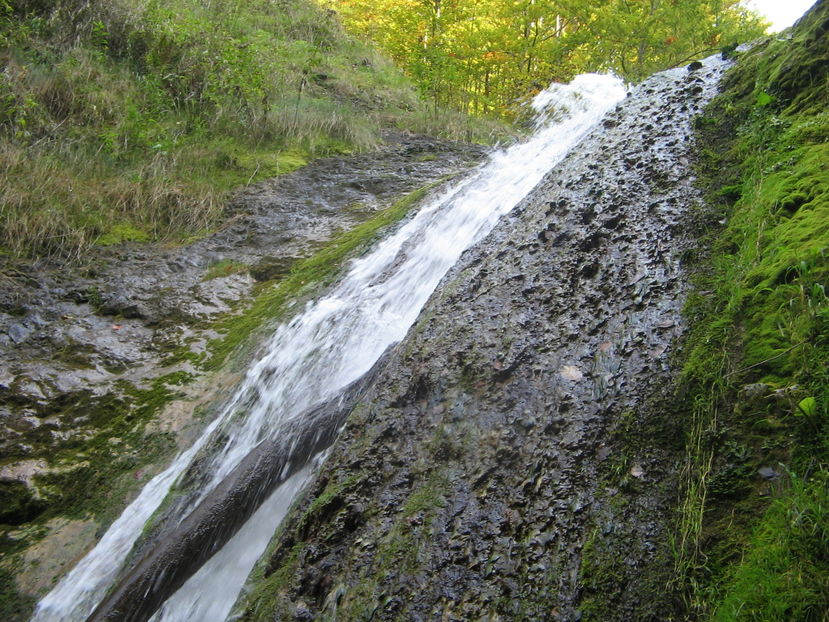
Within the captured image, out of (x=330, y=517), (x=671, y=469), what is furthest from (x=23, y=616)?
(x=671, y=469)

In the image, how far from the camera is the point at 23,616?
2867 millimetres

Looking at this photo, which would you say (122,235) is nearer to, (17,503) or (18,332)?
(18,332)

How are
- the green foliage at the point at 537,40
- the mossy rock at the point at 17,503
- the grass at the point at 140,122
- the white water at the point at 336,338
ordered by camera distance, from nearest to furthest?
the white water at the point at 336,338 → the mossy rock at the point at 17,503 → the grass at the point at 140,122 → the green foliage at the point at 537,40

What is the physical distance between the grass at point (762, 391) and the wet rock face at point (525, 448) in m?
0.11

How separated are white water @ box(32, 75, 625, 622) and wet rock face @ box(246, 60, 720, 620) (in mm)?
901

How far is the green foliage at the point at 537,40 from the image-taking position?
29.1ft

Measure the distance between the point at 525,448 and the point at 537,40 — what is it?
1178 cm

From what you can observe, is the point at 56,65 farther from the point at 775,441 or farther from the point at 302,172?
the point at 775,441

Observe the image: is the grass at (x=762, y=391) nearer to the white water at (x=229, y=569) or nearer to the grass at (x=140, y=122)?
the white water at (x=229, y=569)

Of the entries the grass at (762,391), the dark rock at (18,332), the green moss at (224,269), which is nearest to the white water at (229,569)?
the grass at (762,391)

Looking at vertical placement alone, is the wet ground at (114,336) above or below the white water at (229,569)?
above

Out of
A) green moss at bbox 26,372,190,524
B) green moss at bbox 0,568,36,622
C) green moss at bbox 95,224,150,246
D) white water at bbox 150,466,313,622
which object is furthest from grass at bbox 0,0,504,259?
white water at bbox 150,466,313,622

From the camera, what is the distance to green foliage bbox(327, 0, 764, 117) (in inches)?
349

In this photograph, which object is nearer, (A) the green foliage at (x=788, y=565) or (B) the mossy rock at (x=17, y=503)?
(A) the green foliage at (x=788, y=565)
